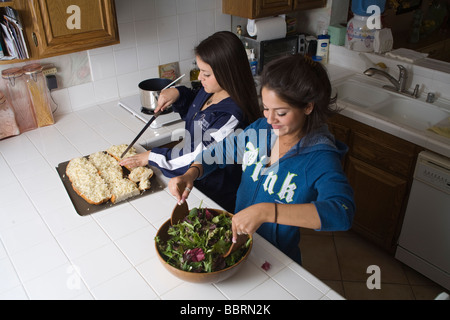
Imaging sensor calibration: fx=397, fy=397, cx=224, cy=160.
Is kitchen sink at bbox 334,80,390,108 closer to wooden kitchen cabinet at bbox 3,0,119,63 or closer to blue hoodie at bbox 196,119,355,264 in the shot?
blue hoodie at bbox 196,119,355,264

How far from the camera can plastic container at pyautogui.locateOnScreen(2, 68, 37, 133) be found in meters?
1.99

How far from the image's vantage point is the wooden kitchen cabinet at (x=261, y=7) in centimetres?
242

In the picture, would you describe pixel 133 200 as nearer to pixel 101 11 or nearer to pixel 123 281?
pixel 123 281

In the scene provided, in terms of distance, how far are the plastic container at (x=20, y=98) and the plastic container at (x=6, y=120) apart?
5cm

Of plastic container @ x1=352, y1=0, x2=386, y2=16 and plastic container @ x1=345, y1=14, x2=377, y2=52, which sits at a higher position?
plastic container @ x1=352, y1=0, x2=386, y2=16

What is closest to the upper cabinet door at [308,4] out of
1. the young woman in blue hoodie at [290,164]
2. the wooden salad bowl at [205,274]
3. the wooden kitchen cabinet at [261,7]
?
the wooden kitchen cabinet at [261,7]

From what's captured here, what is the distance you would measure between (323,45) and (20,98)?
79.2 inches

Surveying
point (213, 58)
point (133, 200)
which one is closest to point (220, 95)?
point (213, 58)

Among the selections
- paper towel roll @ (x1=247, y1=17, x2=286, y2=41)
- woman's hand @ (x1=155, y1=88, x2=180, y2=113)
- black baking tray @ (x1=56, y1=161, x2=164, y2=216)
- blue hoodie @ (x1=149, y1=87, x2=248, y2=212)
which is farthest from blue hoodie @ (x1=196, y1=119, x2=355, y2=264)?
paper towel roll @ (x1=247, y1=17, x2=286, y2=41)

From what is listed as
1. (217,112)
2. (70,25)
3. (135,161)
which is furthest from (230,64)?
(70,25)

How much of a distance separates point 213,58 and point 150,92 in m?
0.71

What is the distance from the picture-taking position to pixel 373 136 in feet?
7.36

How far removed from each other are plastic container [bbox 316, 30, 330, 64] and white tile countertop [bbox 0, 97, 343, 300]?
5.75 feet

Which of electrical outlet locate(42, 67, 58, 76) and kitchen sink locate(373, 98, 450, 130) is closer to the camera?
electrical outlet locate(42, 67, 58, 76)
